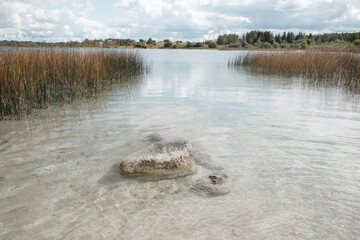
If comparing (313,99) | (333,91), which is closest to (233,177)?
(313,99)

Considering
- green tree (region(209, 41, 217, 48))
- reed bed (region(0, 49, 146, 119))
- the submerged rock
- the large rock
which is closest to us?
the submerged rock

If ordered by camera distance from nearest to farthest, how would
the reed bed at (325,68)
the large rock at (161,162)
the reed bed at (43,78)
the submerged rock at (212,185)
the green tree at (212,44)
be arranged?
the submerged rock at (212,185) → the large rock at (161,162) → the reed bed at (43,78) → the reed bed at (325,68) → the green tree at (212,44)

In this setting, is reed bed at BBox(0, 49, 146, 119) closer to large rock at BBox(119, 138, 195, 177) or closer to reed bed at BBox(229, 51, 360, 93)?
large rock at BBox(119, 138, 195, 177)

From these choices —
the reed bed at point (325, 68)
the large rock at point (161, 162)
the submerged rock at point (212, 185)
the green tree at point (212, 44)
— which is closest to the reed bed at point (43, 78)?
the large rock at point (161, 162)

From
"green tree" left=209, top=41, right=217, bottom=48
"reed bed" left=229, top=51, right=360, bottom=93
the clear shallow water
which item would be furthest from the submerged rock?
"green tree" left=209, top=41, right=217, bottom=48

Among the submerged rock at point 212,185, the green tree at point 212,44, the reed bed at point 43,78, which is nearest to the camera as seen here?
the submerged rock at point 212,185

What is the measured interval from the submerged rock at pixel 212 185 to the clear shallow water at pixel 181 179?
10 cm

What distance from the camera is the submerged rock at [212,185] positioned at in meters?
3.14

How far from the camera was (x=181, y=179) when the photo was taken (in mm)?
3457

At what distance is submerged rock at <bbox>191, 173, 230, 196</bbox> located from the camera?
3.14m

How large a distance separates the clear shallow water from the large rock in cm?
19

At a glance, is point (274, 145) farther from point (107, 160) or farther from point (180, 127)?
point (107, 160)

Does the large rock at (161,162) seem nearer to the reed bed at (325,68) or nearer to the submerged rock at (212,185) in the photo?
the submerged rock at (212,185)

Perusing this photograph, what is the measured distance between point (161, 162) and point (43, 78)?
5185 millimetres
